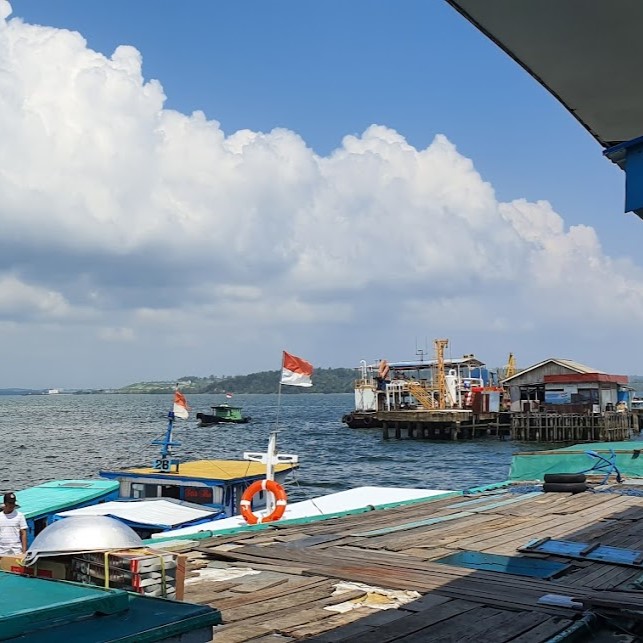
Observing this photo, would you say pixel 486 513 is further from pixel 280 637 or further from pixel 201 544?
pixel 280 637

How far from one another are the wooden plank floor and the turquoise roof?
416 inches

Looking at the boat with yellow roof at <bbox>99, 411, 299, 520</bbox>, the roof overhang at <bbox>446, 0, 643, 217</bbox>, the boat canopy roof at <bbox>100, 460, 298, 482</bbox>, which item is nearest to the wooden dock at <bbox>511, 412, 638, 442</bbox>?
the boat canopy roof at <bbox>100, 460, 298, 482</bbox>

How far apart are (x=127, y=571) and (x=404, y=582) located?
3.81 meters

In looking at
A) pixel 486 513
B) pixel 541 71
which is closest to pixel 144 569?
pixel 541 71

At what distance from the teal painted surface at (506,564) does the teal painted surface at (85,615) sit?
634 centimetres

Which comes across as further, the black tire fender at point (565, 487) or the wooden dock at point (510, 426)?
the wooden dock at point (510, 426)

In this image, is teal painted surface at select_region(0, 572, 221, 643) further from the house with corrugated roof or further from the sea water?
the house with corrugated roof

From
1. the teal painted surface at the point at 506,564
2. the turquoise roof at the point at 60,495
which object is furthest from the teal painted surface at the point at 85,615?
the turquoise roof at the point at 60,495

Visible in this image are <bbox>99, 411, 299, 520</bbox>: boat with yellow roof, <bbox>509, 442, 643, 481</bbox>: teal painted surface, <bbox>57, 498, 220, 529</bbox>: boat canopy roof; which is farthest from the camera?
<bbox>99, 411, 299, 520</bbox>: boat with yellow roof

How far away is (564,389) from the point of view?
6388 centimetres

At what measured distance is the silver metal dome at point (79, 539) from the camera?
6.35 metres

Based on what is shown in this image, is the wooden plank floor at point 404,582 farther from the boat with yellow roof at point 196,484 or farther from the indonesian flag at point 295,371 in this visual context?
the boat with yellow roof at point 196,484

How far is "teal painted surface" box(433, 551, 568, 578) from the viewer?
377 inches

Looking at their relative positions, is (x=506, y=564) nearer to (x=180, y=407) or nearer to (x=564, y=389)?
(x=180, y=407)
